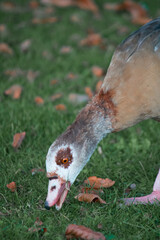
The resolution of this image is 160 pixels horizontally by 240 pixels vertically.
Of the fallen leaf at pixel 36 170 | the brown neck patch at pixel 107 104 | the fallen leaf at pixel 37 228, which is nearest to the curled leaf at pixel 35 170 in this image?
the fallen leaf at pixel 36 170

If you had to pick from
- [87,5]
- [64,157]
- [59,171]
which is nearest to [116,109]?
[64,157]

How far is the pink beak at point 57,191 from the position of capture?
331 cm

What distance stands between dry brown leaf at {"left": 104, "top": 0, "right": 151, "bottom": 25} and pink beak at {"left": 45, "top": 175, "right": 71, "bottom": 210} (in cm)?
541

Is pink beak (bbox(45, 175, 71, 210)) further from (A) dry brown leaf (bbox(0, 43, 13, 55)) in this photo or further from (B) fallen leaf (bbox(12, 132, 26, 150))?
(A) dry brown leaf (bbox(0, 43, 13, 55))

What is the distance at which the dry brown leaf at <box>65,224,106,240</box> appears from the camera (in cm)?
283

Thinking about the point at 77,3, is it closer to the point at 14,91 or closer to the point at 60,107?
the point at 14,91

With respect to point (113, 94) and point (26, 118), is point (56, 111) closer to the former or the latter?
point (26, 118)

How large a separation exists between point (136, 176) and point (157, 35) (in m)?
1.44

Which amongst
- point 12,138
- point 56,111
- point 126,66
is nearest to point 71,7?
point 56,111

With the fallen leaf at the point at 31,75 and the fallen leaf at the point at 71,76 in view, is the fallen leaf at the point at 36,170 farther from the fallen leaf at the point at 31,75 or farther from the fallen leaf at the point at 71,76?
the fallen leaf at the point at 71,76

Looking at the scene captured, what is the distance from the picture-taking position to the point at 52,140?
4500 millimetres

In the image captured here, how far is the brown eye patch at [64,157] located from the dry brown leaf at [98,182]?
43 cm

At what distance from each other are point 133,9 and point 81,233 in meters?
6.59

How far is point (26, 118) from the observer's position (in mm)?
4887
